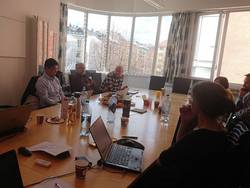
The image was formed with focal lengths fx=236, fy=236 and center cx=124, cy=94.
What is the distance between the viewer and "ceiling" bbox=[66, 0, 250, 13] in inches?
198

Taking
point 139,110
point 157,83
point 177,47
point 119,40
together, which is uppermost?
point 119,40

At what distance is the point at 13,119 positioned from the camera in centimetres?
155

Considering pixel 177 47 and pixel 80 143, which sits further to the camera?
pixel 177 47

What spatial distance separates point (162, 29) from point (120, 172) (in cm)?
531

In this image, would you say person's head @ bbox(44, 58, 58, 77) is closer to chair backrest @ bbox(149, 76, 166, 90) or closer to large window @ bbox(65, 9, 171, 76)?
chair backrest @ bbox(149, 76, 166, 90)

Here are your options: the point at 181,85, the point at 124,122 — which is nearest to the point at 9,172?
the point at 124,122

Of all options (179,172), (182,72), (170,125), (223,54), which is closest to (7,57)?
(170,125)

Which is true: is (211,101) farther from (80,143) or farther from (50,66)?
(50,66)

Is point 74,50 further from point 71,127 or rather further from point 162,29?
point 71,127

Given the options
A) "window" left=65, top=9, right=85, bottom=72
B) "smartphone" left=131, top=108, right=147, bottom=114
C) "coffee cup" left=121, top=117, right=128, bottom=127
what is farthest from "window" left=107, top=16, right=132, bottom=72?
"coffee cup" left=121, top=117, right=128, bottom=127

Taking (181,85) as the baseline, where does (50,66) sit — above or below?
above

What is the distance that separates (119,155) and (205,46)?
4.72 metres

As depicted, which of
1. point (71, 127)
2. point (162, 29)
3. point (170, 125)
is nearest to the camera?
point (71, 127)

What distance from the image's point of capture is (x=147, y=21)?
6.24 m
